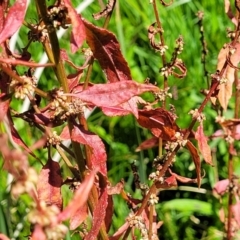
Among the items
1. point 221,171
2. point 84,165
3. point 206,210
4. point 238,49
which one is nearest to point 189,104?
point 221,171

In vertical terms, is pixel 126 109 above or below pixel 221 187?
above

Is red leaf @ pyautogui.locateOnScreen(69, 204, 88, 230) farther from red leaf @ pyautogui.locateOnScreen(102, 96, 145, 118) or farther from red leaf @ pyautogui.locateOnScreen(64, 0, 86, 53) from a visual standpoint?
red leaf @ pyautogui.locateOnScreen(64, 0, 86, 53)

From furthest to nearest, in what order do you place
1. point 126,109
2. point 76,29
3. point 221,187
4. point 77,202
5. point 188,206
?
point 188,206 → point 221,187 → point 126,109 → point 76,29 → point 77,202

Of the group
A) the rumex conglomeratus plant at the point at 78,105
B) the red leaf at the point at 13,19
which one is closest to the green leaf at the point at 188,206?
the rumex conglomeratus plant at the point at 78,105

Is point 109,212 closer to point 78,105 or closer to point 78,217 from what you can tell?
point 78,217

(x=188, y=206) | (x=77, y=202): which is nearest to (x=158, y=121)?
(x=77, y=202)

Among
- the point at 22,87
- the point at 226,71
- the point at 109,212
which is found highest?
the point at 22,87

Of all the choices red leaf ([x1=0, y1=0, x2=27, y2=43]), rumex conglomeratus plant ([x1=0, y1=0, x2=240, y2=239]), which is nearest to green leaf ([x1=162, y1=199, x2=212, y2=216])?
rumex conglomeratus plant ([x1=0, y1=0, x2=240, y2=239])

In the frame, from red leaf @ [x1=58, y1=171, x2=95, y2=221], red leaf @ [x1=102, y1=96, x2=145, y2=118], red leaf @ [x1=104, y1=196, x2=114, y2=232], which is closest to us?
red leaf @ [x1=58, y1=171, x2=95, y2=221]
